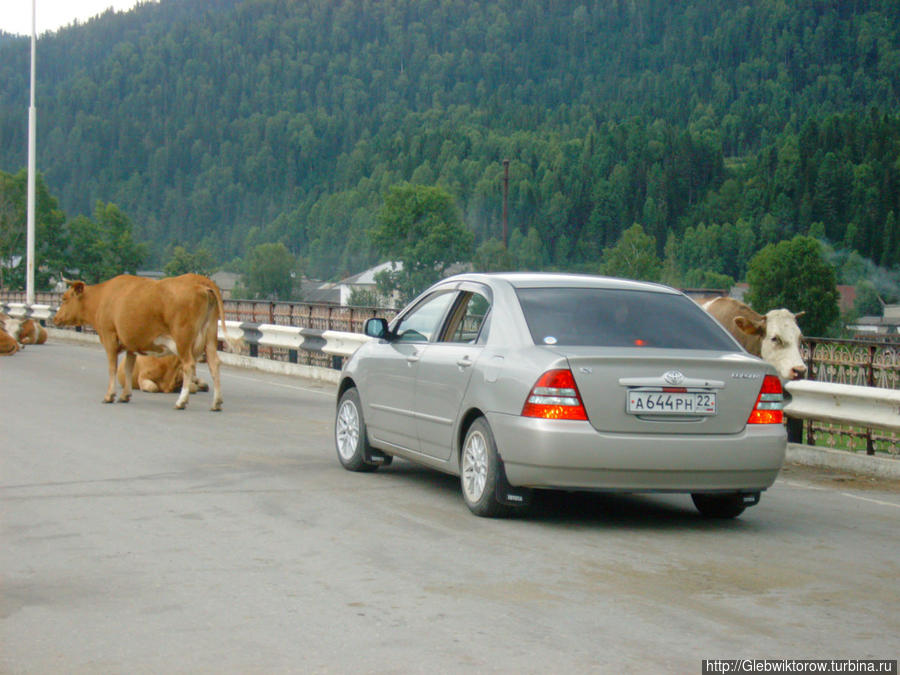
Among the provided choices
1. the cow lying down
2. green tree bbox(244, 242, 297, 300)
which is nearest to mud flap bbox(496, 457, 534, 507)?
the cow lying down

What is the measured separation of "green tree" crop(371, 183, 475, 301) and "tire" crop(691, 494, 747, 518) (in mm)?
116991

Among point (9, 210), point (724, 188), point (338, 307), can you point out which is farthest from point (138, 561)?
point (724, 188)

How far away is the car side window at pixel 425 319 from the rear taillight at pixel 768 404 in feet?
7.71

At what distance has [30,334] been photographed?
92.4 ft

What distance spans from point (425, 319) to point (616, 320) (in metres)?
1.68

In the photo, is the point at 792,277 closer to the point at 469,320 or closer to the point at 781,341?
the point at 781,341

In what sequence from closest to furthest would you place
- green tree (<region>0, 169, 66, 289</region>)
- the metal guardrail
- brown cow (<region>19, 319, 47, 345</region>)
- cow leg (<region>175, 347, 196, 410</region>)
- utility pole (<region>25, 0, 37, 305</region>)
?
Answer: the metal guardrail, cow leg (<region>175, 347, 196, 410</region>), brown cow (<region>19, 319, 47, 345</region>), utility pole (<region>25, 0, 37, 305</region>), green tree (<region>0, 169, 66, 289</region>)

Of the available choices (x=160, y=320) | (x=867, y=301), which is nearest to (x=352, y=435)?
(x=160, y=320)

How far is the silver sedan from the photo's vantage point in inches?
289

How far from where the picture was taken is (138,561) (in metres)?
6.34

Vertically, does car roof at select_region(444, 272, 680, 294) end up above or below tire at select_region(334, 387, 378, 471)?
above

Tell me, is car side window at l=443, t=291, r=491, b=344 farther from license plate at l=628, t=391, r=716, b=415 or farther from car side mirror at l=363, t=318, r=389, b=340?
license plate at l=628, t=391, r=716, b=415

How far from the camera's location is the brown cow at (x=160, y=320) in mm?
15047

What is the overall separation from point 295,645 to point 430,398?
3.84 metres
